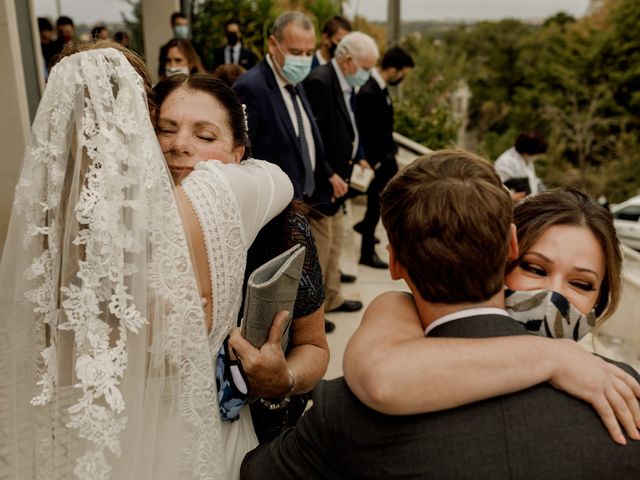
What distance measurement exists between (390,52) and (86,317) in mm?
5673

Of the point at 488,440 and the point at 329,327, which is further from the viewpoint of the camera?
the point at 329,327

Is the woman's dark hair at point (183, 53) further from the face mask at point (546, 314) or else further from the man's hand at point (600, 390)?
the man's hand at point (600, 390)

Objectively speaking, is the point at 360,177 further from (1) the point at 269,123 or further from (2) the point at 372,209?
(1) the point at 269,123

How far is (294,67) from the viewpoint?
4273mm

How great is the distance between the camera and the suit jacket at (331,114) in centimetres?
492

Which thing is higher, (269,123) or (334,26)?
(334,26)

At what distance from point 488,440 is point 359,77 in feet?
15.0

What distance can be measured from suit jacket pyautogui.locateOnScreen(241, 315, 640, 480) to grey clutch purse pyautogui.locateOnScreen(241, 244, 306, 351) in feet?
1.07

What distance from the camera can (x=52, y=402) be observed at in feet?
4.52

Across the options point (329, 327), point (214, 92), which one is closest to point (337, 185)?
point (329, 327)

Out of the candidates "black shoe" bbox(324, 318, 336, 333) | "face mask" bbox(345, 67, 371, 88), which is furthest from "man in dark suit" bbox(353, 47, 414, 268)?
"black shoe" bbox(324, 318, 336, 333)

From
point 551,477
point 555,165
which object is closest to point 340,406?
point 551,477

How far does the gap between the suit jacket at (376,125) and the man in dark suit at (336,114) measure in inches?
16.1

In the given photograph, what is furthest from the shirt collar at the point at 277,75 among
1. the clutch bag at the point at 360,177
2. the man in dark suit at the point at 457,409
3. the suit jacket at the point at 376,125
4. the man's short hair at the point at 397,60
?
the man in dark suit at the point at 457,409
